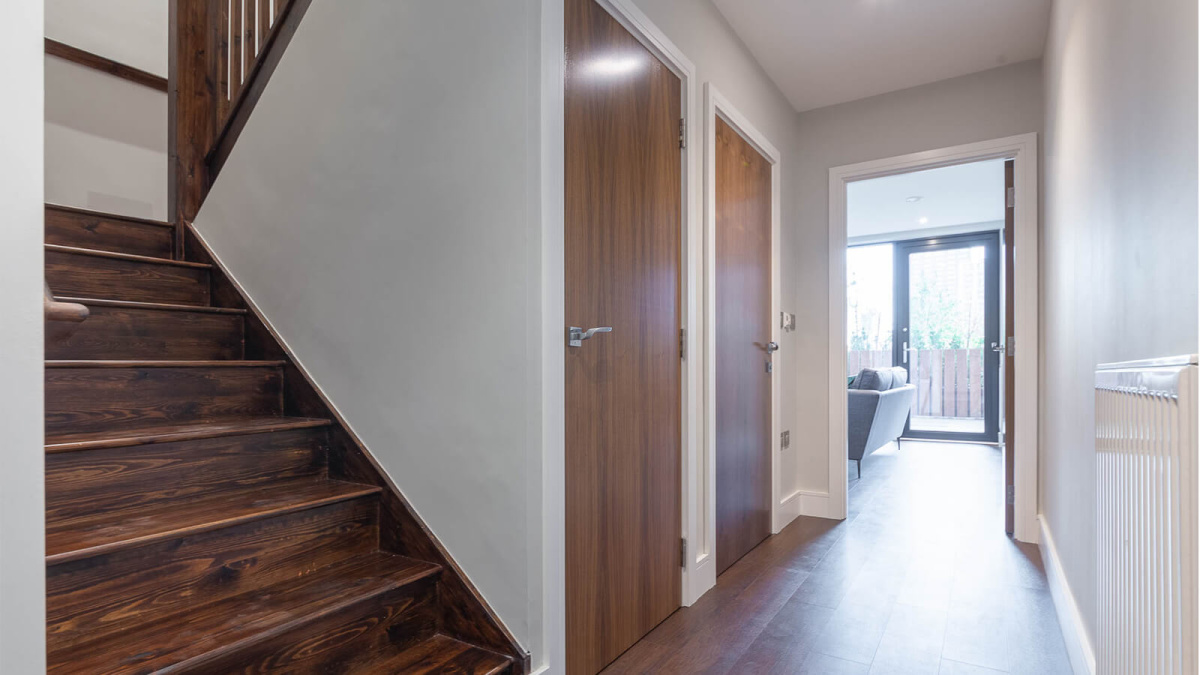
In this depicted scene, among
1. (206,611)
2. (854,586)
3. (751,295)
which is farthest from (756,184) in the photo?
(206,611)

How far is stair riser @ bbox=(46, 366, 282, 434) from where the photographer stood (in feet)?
5.43

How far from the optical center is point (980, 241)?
6898 millimetres

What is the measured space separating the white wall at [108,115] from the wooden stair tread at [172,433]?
6.73ft

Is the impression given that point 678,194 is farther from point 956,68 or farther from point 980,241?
point 980,241

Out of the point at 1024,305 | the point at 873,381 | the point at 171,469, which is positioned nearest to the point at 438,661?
the point at 171,469

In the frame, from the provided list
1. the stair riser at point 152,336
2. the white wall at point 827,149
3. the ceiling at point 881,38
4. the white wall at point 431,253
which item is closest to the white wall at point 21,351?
the white wall at point 431,253

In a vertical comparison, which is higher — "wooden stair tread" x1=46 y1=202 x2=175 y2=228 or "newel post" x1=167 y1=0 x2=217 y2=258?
"newel post" x1=167 y1=0 x2=217 y2=258

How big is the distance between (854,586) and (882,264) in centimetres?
580

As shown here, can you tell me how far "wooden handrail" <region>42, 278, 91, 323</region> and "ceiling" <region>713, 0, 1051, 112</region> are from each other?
2594 mm

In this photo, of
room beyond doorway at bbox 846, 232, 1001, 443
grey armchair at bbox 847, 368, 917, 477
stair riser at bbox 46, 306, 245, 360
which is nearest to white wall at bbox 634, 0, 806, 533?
grey armchair at bbox 847, 368, 917, 477

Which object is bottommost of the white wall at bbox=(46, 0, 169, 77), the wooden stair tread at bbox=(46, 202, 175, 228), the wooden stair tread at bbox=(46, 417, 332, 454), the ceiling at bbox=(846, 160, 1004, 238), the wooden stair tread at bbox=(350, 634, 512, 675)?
the wooden stair tread at bbox=(350, 634, 512, 675)

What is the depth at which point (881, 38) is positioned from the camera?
298 centimetres

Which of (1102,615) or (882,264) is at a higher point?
(882,264)

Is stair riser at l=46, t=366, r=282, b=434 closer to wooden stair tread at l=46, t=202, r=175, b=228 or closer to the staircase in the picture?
the staircase
